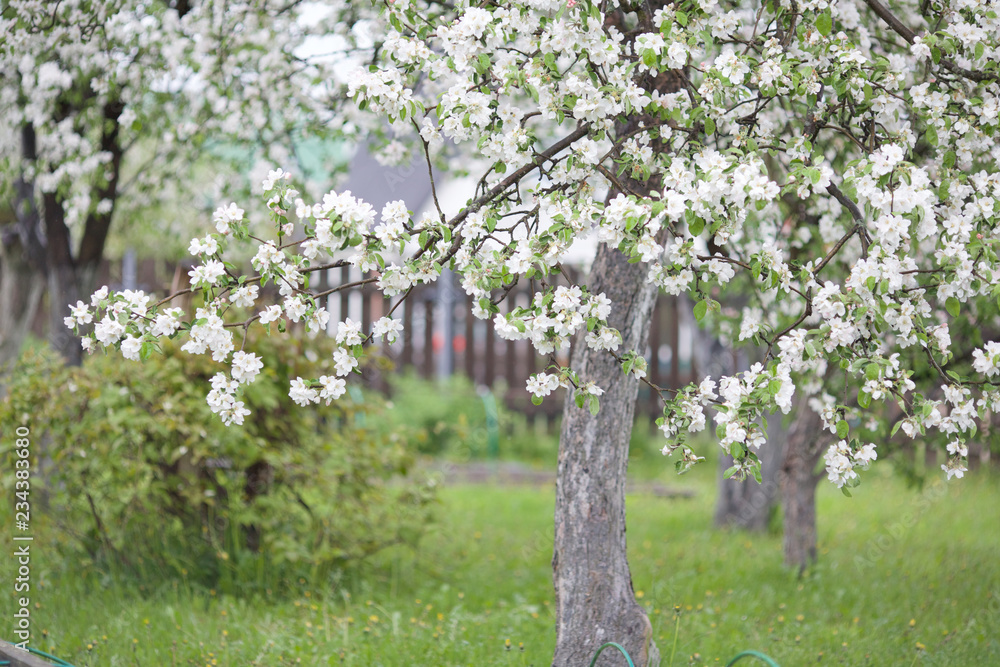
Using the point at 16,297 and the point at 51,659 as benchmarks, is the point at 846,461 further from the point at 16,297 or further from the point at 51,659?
the point at 16,297

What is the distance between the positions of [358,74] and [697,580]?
11.6 feet

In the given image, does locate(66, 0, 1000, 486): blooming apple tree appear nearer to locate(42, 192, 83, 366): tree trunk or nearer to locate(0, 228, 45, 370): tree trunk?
locate(42, 192, 83, 366): tree trunk

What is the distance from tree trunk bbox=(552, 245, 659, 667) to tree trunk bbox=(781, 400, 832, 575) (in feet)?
6.82

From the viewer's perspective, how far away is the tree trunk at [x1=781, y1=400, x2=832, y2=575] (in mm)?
5008

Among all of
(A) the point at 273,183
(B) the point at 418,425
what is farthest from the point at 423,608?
(B) the point at 418,425

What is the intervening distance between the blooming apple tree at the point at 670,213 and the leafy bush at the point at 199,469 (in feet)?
5.71

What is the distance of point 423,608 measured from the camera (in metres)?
4.40

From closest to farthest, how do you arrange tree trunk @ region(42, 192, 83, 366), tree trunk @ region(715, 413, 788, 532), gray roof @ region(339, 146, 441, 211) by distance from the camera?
tree trunk @ region(42, 192, 83, 366) < tree trunk @ region(715, 413, 788, 532) < gray roof @ region(339, 146, 441, 211)

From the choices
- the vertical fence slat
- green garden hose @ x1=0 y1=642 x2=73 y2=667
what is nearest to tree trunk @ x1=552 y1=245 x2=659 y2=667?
green garden hose @ x1=0 y1=642 x2=73 y2=667

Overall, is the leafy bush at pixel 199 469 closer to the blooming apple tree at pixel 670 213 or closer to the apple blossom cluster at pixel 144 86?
the apple blossom cluster at pixel 144 86

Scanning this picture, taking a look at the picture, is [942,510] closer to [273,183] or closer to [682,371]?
[682,371]

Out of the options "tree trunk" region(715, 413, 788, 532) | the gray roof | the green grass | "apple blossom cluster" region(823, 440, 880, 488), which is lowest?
the green grass

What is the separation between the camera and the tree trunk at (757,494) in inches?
240

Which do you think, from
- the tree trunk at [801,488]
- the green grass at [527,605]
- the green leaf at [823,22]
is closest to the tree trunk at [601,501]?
the green grass at [527,605]
